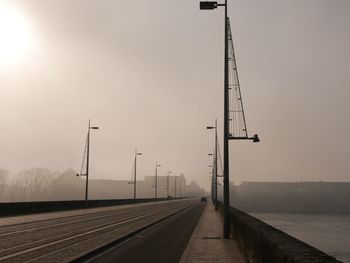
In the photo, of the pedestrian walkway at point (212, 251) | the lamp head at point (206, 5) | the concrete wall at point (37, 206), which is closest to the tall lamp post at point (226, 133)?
the lamp head at point (206, 5)

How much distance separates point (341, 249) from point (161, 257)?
129 ft

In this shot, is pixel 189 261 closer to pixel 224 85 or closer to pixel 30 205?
pixel 224 85

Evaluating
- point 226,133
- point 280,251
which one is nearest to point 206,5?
point 226,133

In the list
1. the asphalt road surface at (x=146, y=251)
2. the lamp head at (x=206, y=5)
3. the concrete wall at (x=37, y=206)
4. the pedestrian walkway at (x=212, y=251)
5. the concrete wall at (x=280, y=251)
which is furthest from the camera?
the concrete wall at (x=37, y=206)

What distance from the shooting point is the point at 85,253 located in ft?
52.4

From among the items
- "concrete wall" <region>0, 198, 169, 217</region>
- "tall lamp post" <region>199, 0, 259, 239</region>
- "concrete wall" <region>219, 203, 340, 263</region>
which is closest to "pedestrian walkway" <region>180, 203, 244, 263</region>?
"tall lamp post" <region>199, 0, 259, 239</region>

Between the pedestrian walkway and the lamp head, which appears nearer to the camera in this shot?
the pedestrian walkway

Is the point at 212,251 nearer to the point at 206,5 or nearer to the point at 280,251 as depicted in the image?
the point at 280,251

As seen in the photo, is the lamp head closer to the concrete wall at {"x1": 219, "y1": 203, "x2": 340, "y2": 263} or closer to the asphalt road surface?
the asphalt road surface

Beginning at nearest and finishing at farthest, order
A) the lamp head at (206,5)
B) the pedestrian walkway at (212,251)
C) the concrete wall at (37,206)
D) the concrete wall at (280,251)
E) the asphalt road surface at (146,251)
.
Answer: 1. the concrete wall at (280,251)
2. the pedestrian walkway at (212,251)
3. the asphalt road surface at (146,251)
4. the lamp head at (206,5)
5. the concrete wall at (37,206)

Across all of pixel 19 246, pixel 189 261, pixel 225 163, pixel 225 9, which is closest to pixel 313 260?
pixel 189 261

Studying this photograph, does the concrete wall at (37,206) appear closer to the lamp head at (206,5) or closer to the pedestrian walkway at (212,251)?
the pedestrian walkway at (212,251)

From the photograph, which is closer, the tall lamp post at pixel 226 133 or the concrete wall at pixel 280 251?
the concrete wall at pixel 280 251

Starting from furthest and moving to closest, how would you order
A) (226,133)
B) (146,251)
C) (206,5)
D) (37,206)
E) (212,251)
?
(37,206) → (226,133) → (206,5) → (146,251) → (212,251)
